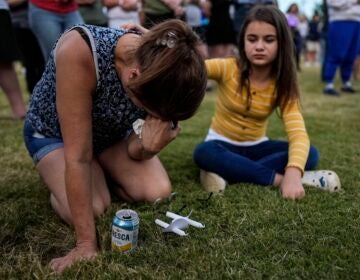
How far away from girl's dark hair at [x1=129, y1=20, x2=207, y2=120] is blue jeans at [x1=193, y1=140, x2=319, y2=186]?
848mm

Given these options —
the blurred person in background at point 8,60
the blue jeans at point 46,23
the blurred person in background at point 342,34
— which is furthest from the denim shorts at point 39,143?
the blurred person in background at point 342,34

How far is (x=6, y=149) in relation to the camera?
298cm

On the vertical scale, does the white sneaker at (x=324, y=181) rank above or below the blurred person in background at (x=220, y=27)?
above

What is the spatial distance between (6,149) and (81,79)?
1568 millimetres

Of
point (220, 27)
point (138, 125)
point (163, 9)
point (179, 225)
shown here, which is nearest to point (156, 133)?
point (138, 125)

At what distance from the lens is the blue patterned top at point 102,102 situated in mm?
1731

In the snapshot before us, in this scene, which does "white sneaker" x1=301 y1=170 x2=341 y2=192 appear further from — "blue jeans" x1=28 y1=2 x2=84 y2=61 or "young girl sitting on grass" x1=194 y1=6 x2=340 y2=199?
"blue jeans" x1=28 y1=2 x2=84 y2=61

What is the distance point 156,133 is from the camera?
1921 mm

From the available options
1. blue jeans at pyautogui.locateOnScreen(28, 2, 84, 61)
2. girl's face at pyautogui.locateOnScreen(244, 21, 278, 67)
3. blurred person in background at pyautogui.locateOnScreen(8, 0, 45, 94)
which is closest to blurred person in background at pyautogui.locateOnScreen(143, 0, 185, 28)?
blurred person in background at pyautogui.locateOnScreen(8, 0, 45, 94)

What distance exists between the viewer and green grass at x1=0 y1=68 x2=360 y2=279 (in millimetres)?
1425

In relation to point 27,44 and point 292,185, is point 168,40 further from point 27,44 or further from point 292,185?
point 27,44

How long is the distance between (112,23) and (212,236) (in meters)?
3.82

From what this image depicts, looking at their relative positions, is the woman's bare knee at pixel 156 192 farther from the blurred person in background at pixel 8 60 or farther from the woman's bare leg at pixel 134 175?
the blurred person in background at pixel 8 60

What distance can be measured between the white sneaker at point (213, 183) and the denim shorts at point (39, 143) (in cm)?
74
